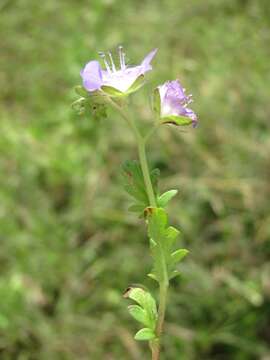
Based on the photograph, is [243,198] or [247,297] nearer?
[247,297]

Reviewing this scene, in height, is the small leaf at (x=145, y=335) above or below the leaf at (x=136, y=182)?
below

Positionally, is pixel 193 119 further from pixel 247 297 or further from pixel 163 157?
pixel 163 157

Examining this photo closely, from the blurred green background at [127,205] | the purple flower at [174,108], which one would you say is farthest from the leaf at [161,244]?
the blurred green background at [127,205]

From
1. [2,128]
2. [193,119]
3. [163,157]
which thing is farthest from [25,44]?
[193,119]

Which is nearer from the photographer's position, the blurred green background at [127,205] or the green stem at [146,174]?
the green stem at [146,174]

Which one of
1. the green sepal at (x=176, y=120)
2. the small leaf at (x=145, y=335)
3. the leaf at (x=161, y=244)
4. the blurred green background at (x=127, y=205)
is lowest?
the small leaf at (x=145, y=335)

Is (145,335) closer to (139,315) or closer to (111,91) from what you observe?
(139,315)

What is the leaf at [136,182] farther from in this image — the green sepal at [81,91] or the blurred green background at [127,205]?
the blurred green background at [127,205]
